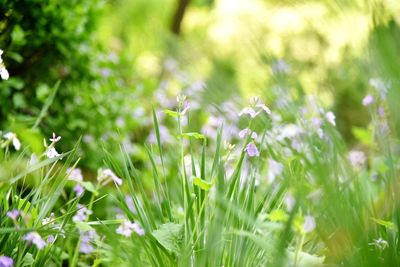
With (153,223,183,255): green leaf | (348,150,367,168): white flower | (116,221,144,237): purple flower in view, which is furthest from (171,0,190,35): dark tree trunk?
(153,223,183,255): green leaf

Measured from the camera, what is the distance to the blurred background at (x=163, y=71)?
2.18 ft

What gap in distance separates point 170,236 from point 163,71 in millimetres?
5959

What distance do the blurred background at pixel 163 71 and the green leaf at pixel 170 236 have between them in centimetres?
23

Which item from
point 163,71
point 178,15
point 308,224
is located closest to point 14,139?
point 308,224

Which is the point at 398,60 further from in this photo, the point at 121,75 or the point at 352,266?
the point at 121,75

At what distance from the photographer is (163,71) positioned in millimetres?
6996

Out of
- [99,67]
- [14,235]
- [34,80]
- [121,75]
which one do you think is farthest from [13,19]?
[121,75]

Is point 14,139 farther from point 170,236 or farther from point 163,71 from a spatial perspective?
point 163,71

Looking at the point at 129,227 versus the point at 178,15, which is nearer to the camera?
the point at 129,227

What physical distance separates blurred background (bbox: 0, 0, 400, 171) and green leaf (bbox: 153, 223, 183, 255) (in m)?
0.23

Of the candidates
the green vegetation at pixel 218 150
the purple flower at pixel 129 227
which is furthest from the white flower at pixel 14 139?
the purple flower at pixel 129 227

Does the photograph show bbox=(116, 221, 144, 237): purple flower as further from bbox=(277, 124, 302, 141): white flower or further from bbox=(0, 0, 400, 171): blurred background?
bbox=(277, 124, 302, 141): white flower

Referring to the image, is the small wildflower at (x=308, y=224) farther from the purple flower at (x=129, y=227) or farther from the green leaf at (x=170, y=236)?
the purple flower at (x=129, y=227)

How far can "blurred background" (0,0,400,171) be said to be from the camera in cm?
66
